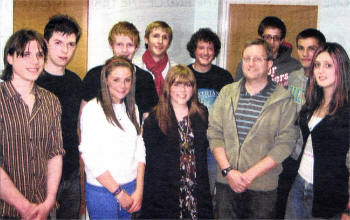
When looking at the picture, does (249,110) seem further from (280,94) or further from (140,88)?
(140,88)

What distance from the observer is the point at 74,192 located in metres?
1.44

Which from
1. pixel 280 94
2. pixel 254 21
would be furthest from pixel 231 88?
pixel 254 21

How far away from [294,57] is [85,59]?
2.81ft

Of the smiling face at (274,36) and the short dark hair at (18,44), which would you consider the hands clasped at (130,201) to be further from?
the smiling face at (274,36)

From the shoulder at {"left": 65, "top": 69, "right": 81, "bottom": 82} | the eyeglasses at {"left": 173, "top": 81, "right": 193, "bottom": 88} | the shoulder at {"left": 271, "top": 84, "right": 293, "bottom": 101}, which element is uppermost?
the shoulder at {"left": 65, "top": 69, "right": 81, "bottom": 82}

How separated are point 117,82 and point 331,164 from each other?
853 millimetres

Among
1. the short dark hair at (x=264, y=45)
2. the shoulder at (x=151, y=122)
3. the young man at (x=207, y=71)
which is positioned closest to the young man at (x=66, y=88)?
the shoulder at (x=151, y=122)

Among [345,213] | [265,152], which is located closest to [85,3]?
[265,152]

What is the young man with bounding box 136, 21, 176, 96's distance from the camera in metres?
1.50

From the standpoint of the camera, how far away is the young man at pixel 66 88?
136 centimetres

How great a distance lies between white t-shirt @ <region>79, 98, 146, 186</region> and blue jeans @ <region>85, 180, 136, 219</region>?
0.03 m

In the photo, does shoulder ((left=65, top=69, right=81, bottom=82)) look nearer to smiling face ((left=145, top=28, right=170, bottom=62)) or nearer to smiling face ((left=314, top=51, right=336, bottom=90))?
smiling face ((left=145, top=28, right=170, bottom=62))

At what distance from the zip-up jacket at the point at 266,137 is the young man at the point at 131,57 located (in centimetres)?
31

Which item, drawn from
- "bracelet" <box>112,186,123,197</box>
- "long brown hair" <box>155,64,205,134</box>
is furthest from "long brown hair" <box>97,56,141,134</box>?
"bracelet" <box>112,186,123,197</box>
